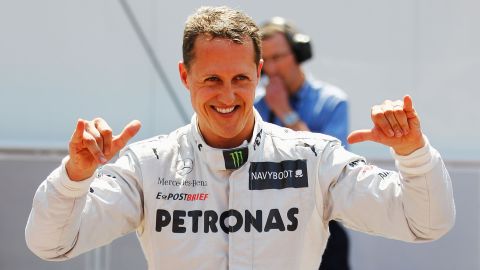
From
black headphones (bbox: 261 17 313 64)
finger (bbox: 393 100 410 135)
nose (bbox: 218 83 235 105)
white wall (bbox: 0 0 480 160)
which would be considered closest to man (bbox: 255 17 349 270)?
black headphones (bbox: 261 17 313 64)

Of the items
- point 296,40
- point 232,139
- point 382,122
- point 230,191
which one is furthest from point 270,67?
point 382,122

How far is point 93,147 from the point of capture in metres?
2.45

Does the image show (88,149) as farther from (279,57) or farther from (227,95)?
(279,57)

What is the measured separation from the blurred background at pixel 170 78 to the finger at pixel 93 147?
279 centimetres

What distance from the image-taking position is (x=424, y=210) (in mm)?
2508

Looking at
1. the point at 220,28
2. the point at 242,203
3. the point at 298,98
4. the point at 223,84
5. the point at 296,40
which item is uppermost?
the point at 296,40

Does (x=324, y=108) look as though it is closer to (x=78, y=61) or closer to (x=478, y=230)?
(x=478, y=230)

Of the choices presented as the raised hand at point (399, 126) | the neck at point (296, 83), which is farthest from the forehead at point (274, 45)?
the raised hand at point (399, 126)

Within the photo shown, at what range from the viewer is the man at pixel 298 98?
4.39 metres

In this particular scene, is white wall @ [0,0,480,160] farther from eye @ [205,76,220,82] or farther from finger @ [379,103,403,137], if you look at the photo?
finger @ [379,103,403,137]

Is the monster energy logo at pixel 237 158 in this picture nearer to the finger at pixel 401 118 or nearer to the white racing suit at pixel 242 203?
the white racing suit at pixel 242 203

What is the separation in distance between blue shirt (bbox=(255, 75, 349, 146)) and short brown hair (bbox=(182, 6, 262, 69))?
1.79 m

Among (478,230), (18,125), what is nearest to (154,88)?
(18,125)

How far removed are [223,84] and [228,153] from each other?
0.18 meters
